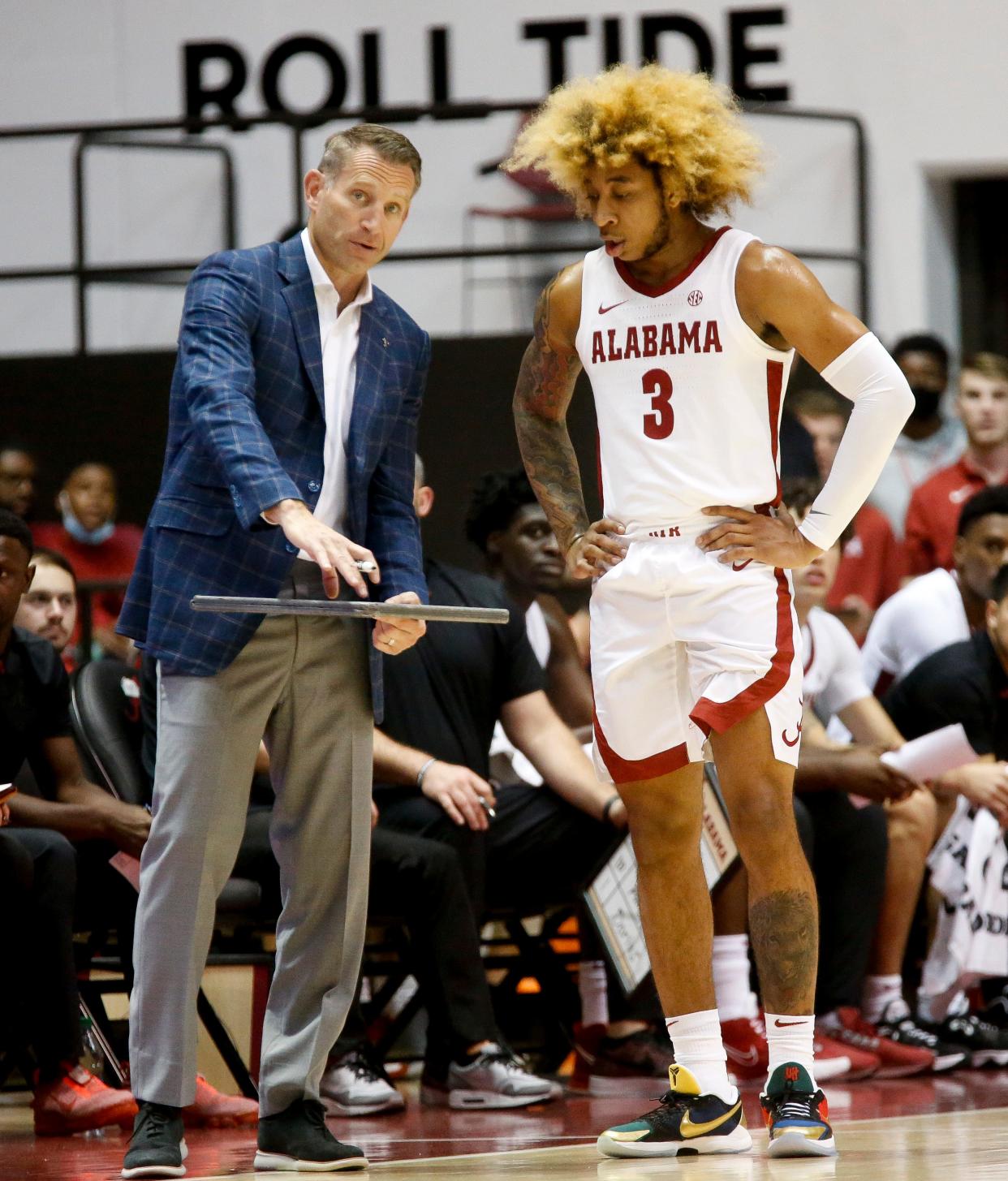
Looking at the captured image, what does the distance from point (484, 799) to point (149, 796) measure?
817mm

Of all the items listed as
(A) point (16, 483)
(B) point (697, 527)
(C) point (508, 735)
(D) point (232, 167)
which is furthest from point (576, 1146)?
(D) point (232, 167)

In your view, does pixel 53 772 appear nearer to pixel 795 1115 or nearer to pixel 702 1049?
pixel 702 1049

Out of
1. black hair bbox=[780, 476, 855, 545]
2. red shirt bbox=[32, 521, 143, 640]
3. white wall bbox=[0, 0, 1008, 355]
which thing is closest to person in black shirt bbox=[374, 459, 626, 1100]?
black hair bbox=[780, 476, 855, 545]

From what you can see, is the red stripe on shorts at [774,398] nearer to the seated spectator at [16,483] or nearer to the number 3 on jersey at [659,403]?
the number 3 on jersey at [659,403]

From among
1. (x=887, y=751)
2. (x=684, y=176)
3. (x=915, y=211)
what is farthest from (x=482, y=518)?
(x=915, y=211)

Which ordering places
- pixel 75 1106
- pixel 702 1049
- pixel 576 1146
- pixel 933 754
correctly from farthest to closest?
pixel 933 754, pixel 75 1106, pixel 576 1146, pixel 702 1049

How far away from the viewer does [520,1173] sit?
3098 mm

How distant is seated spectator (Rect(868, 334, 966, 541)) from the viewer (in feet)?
26.7

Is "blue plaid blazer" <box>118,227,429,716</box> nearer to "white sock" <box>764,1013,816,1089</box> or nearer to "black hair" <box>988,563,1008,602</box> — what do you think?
"white sock" <box>764,1013,816,1089</box>

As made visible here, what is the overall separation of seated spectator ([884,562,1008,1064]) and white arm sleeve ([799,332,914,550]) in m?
1.87

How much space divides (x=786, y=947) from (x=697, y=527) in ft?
2.57

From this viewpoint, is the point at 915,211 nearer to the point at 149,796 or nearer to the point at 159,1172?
the point at 149,796

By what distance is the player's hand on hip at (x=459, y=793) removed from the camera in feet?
14.8

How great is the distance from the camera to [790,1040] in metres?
3.32
